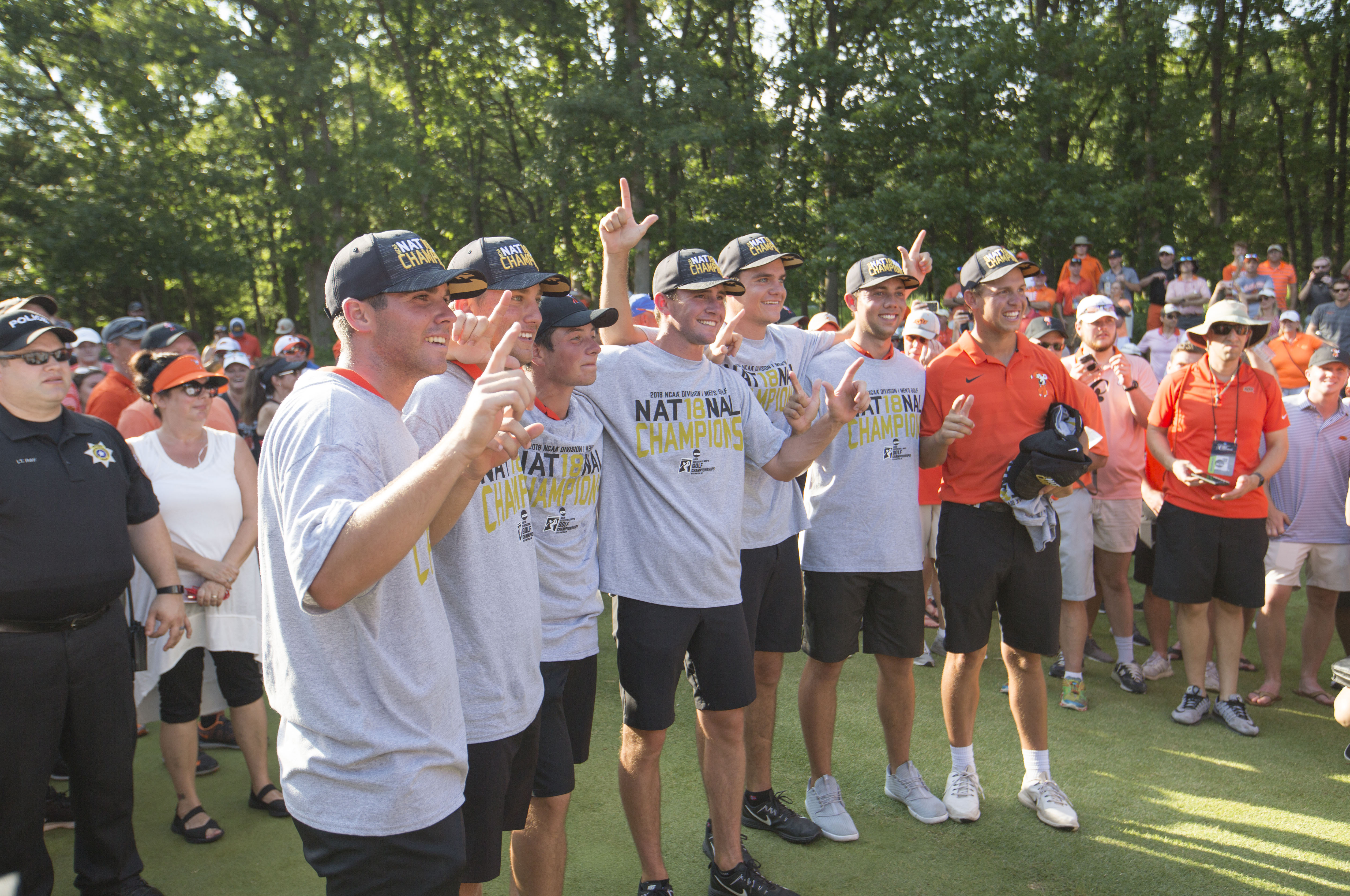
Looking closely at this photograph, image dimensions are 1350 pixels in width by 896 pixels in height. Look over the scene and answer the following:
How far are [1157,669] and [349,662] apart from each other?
5.68 meters

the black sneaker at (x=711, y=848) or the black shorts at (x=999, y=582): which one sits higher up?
the black shorts at (x=999, y=582)

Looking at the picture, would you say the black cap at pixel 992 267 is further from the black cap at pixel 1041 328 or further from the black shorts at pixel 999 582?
the black cap at pixel 1041 328

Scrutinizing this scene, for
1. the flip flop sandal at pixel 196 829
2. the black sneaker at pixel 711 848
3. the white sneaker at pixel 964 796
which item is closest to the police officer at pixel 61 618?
the flip flop sandal at pixel 196 829

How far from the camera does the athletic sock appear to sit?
13.9 ft

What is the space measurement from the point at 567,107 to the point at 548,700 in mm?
17742

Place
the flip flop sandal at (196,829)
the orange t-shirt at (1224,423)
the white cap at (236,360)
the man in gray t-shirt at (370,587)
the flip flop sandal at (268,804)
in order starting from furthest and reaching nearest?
the white cap at (236,360), the orange t-shirt at (1224,423), the flip flop sandal at (268,804), the flip flop sandal at (196,829), the man in gray t-shirt at (370,587)

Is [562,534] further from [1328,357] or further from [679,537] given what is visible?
[1328,357]

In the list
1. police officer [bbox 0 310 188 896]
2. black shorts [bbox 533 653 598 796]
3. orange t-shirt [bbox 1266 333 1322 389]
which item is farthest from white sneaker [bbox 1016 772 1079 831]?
orange t-shirt [bbox 1266 333 1322 389]

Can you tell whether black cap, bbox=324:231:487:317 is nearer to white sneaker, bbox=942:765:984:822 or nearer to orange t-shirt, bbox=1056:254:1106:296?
white sneaker, bbox=942:765:984:822

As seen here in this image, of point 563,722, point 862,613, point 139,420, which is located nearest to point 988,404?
point 862,613

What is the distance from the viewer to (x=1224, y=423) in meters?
5.18

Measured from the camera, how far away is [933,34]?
1638 centimetres

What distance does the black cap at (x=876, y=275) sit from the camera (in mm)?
4148

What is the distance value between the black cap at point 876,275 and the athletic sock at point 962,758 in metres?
2.20
